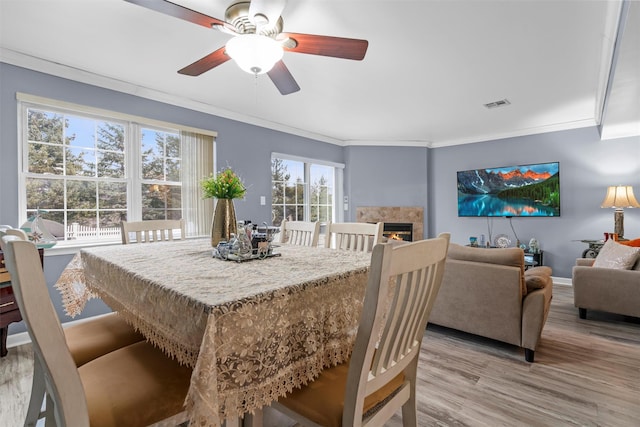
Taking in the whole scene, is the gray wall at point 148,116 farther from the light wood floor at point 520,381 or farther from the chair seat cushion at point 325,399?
the chair seat cushion at point 325,399

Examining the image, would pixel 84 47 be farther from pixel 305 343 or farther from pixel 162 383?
pixel 305 343

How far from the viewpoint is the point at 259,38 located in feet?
5.16

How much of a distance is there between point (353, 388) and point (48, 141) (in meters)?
3.35

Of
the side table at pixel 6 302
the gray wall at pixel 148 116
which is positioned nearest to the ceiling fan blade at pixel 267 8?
the side table at pixel 6 302

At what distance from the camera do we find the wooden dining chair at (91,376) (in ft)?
2.30

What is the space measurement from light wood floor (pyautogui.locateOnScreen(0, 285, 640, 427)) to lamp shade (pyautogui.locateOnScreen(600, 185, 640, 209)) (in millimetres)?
1787

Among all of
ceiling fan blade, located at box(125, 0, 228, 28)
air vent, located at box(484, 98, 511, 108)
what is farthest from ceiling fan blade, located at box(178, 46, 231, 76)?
air vent, located at box(484, 98, 511, 108)

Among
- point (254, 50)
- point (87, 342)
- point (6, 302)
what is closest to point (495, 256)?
point (254, 50)

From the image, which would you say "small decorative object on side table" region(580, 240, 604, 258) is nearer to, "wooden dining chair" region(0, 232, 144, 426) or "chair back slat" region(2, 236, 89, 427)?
"wooden dining chair" region(0, 232, 144, 426)

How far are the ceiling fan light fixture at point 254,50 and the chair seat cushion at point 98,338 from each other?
1449 millimetres

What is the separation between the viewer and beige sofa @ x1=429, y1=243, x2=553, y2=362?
7.30 feet

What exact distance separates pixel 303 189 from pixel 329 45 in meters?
3.61

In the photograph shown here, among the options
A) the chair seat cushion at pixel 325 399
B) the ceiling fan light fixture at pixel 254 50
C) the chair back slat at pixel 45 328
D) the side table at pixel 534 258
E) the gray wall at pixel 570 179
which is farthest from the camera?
the side table at pixel 534 258

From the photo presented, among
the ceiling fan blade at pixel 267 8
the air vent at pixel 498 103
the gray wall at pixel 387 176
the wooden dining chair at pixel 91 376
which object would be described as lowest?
the wooden dining chair at pixel 91 376
